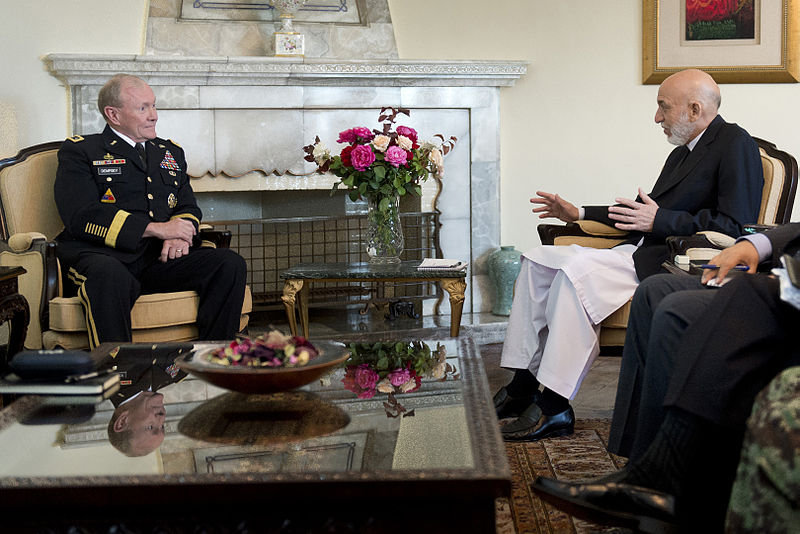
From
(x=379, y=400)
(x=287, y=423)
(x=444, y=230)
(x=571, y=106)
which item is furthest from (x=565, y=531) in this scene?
(x=571, y=106)

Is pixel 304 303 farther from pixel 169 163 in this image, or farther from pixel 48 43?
pixel 48 43

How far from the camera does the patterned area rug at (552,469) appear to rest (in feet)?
6.76

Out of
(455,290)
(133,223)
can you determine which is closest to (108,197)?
(133,223)

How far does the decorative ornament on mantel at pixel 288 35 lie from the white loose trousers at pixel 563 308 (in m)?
2.25

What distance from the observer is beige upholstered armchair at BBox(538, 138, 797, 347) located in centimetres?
266

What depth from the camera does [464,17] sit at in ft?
15.8

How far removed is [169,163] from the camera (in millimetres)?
3605

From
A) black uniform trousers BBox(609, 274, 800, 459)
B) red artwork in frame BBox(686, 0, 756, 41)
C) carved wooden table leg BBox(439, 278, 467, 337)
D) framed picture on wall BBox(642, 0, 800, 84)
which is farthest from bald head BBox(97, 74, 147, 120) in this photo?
red artwork in frame BBox(686, 0, 756, 41)

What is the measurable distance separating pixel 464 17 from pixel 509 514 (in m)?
3.39

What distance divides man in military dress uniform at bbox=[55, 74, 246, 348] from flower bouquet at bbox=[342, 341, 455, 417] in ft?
3.52

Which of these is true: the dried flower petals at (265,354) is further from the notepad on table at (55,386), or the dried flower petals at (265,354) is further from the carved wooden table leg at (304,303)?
the carved wooden table leg at (304,303)

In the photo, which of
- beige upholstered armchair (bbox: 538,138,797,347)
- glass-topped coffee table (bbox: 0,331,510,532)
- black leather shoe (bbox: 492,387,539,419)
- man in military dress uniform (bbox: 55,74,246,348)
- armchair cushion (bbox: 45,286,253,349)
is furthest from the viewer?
man in military dress uniform (bbox: 55,74,246,348)

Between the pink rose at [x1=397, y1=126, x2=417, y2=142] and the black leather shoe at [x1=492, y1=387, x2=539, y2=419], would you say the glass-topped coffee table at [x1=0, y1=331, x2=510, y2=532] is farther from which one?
the pink rose at [x1=397, y1=126, x2=417, y2=142]

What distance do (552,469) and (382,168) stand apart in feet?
4.90
